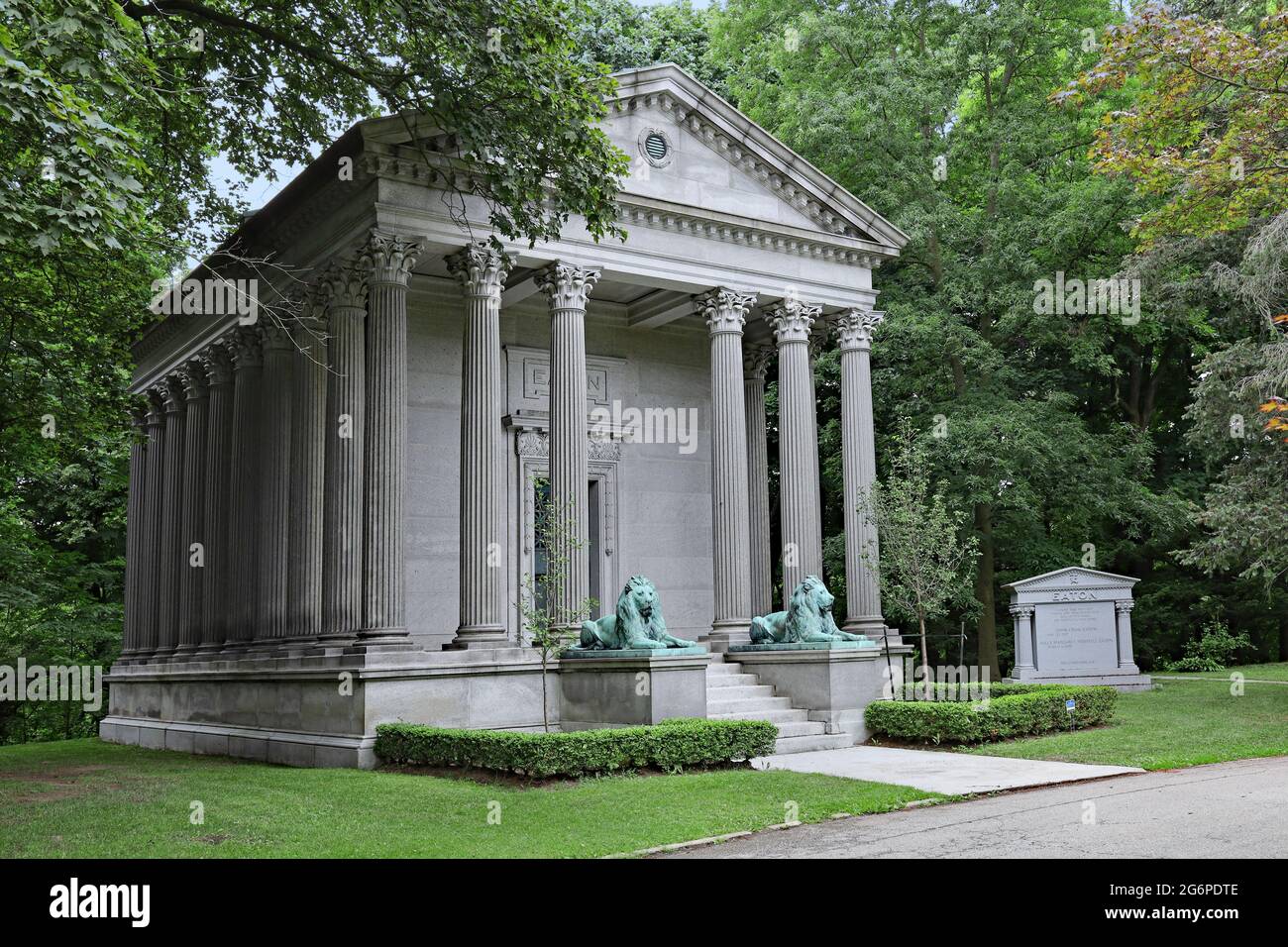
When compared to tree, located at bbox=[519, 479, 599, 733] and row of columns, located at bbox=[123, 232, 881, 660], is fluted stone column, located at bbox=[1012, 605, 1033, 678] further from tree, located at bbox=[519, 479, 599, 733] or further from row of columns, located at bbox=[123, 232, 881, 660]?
tree, located at bbox=[519, 479, 599, 733]

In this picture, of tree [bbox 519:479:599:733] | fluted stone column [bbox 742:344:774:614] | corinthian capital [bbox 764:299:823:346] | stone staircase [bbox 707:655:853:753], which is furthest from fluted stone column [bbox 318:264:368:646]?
fluted stone column [bbox 742:344:774:614]

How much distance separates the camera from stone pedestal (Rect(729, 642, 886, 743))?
1958 cm

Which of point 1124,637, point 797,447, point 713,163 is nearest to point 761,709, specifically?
point 797,447

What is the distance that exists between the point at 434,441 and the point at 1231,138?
15470 millimetres

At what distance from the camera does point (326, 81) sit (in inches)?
763

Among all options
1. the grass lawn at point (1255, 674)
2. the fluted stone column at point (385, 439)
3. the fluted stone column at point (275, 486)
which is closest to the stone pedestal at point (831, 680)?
the fluted stone column at point (385, 439)

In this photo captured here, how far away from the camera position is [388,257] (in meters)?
19.5

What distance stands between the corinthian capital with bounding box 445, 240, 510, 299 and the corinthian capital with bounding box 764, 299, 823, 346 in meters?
6.81

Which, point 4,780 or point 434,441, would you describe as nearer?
point 4,780

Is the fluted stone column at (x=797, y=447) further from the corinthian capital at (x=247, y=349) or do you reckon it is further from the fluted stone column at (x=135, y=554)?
the fluted stone column at (x=135, y=554)

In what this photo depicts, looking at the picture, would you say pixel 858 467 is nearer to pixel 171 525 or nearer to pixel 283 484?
pixel 283 484

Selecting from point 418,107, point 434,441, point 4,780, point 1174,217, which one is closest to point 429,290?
point 434,441

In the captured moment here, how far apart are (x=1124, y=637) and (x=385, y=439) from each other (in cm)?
1839

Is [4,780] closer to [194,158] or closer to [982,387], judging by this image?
[194,158]
